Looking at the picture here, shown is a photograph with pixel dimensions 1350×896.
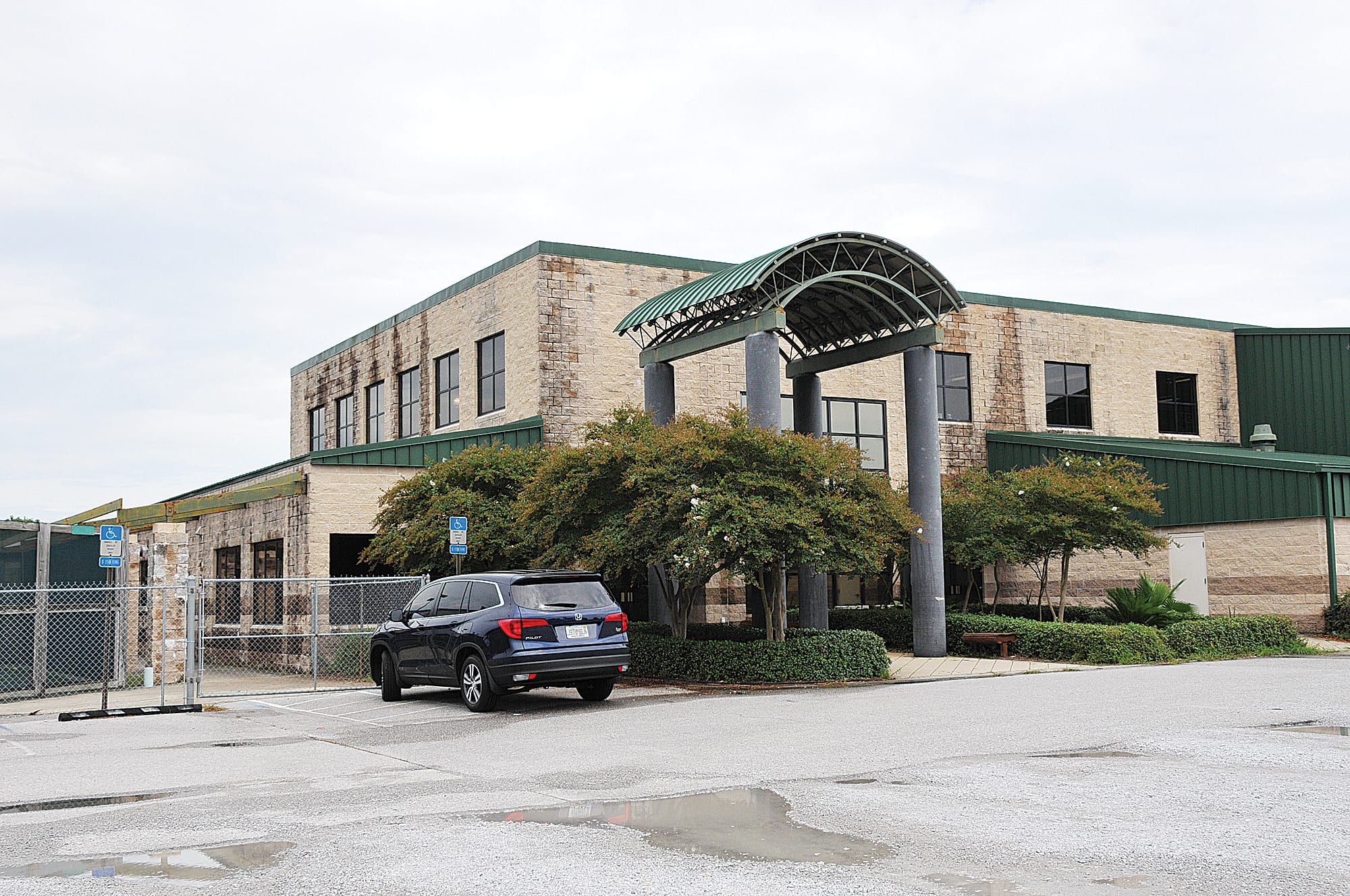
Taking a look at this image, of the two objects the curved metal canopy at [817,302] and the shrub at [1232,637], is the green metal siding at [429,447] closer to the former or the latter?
the curved metal canopy at [817,302]

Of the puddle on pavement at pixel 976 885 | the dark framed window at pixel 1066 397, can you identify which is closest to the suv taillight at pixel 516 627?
the puddle on pavement at pixel 976 885

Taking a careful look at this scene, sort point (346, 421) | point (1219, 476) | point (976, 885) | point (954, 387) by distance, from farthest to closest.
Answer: point (346, 421) → point (954, 387) → point (1219, 476) → point (976, 885)

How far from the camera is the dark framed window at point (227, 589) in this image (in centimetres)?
2783

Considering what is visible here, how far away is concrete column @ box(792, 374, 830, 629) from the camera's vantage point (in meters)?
22.4

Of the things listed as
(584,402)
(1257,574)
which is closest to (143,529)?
(584,402)

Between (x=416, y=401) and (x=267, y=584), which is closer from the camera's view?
(x=267, y=584)

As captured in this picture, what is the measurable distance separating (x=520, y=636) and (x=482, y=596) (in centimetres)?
98

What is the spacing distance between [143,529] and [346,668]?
27.8 feet

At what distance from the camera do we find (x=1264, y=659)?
21016 millimetres

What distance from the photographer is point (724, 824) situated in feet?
24.6

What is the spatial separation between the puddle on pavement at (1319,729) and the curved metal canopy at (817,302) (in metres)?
11.2

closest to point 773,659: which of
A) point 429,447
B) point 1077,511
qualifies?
point 1077,511

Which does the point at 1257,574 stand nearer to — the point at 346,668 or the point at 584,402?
the point at 584,402

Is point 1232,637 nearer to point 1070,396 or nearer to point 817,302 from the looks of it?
point 817,302
